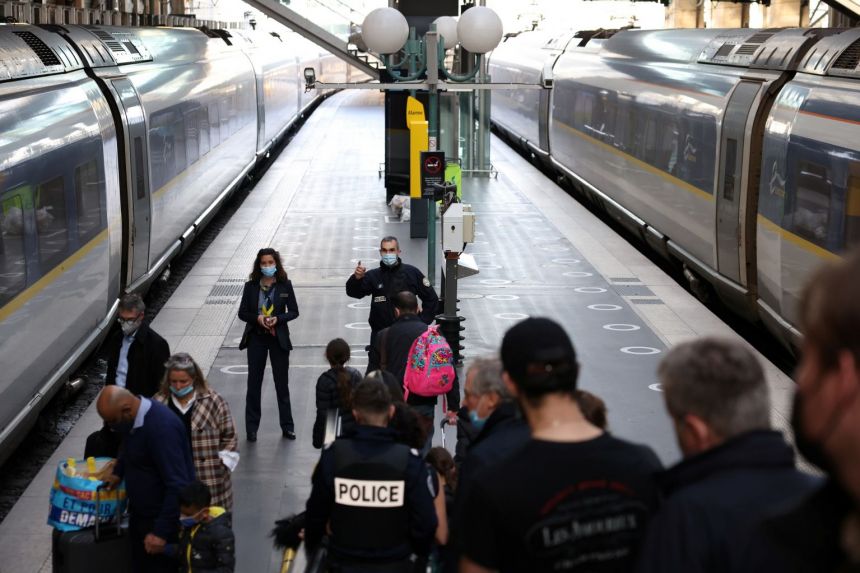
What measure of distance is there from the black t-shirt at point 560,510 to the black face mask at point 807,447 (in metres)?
1.05

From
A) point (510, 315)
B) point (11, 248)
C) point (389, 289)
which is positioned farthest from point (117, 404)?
point (510, 315)

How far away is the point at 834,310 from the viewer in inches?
74.6

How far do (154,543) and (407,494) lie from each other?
1.84 metres

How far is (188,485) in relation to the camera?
594 cm

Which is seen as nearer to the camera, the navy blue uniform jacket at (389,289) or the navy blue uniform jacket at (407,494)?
the navy blue uniform jacket at (407,494)

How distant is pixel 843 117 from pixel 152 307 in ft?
29.3

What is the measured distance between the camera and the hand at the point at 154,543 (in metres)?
6.07

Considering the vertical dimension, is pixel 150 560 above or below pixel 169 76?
below

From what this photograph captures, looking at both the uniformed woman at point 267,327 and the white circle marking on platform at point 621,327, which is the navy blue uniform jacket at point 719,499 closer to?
the uniformed woman at point 267,327

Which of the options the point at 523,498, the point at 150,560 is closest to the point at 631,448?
the point at 523,498

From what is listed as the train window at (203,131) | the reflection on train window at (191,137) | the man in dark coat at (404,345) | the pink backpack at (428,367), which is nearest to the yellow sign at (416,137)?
the reflection on train window at (191,137)

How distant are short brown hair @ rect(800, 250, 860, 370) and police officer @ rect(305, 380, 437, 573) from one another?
2941 millimetres

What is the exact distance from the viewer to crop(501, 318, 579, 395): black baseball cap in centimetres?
341

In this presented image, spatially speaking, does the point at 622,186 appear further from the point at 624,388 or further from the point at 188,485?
the point at 188,485
